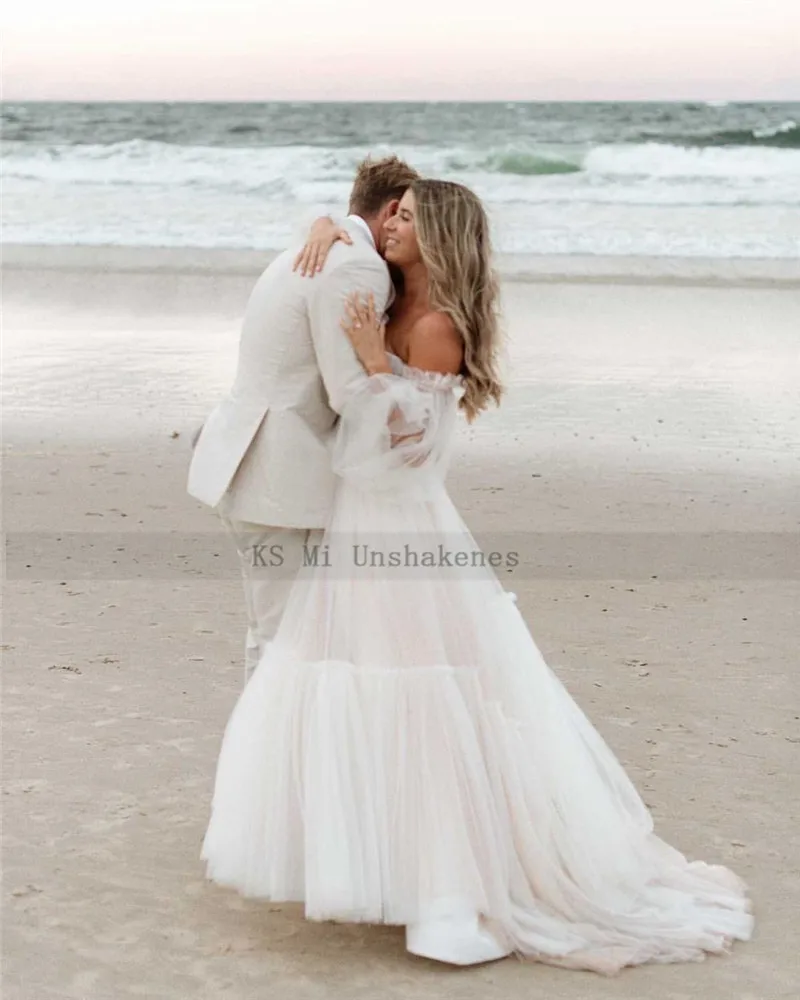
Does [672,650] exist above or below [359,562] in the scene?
below

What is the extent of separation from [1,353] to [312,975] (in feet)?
25.3

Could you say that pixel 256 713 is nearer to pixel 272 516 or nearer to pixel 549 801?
pixel 272 516

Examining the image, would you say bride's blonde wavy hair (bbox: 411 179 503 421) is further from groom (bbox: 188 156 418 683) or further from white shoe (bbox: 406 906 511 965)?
white shoe (bbox: 406 906 511 965)

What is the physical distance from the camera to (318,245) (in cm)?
327

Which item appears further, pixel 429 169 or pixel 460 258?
pixel 429 169

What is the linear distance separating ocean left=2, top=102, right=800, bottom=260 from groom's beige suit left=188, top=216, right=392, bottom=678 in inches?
490

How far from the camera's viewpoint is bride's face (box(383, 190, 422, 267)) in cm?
327

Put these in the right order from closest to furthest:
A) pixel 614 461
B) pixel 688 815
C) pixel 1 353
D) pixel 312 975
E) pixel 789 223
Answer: pixel 312 975
pixel 688 815
pixel 614 461
pixel 1 353
pixel 789 223

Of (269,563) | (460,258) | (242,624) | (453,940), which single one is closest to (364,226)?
(460,258)

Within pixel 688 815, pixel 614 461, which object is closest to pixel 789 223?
pixel 614 461

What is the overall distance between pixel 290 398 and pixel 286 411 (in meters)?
0.03

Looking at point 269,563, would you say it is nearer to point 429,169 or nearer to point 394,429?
point 394,429

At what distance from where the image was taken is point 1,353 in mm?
10117

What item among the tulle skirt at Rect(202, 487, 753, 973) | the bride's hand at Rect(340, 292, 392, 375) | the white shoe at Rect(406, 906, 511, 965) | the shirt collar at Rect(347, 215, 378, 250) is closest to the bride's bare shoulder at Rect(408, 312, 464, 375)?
the bride's hand at Rect(340, 292, 392, 375)
